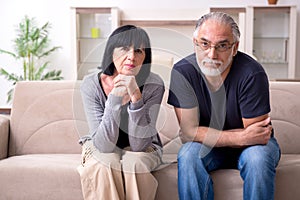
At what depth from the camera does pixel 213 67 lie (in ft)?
5.78

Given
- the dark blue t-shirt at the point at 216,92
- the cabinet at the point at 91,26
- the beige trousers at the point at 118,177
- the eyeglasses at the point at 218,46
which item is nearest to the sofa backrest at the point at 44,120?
the beige trousers at the point at 118,177

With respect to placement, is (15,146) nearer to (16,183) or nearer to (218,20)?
(16,183)

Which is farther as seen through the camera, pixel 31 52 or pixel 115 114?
pixel 31 52

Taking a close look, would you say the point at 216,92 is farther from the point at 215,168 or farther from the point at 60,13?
the point at 60,13

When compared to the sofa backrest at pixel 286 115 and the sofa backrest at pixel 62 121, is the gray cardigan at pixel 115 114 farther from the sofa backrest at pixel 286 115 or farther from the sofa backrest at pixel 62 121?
the sofa backrest at pixel 286 115

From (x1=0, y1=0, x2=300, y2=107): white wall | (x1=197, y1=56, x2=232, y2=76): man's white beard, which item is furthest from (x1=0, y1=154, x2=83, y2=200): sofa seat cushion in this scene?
(x1=0, y1=0, x2=300, y2=107): white wall

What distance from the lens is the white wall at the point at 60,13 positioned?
4773 mm

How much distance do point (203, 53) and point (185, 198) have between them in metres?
0.59

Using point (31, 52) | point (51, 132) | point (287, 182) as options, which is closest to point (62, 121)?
point (51, 132)

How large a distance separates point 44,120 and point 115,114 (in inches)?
27.5

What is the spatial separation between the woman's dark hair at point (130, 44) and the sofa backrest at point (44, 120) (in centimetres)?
50

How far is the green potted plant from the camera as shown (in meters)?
4.57

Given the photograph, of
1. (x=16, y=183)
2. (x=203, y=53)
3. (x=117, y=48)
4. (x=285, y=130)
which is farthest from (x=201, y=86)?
(x=16, y=183)

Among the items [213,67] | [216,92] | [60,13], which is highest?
[60,13]
